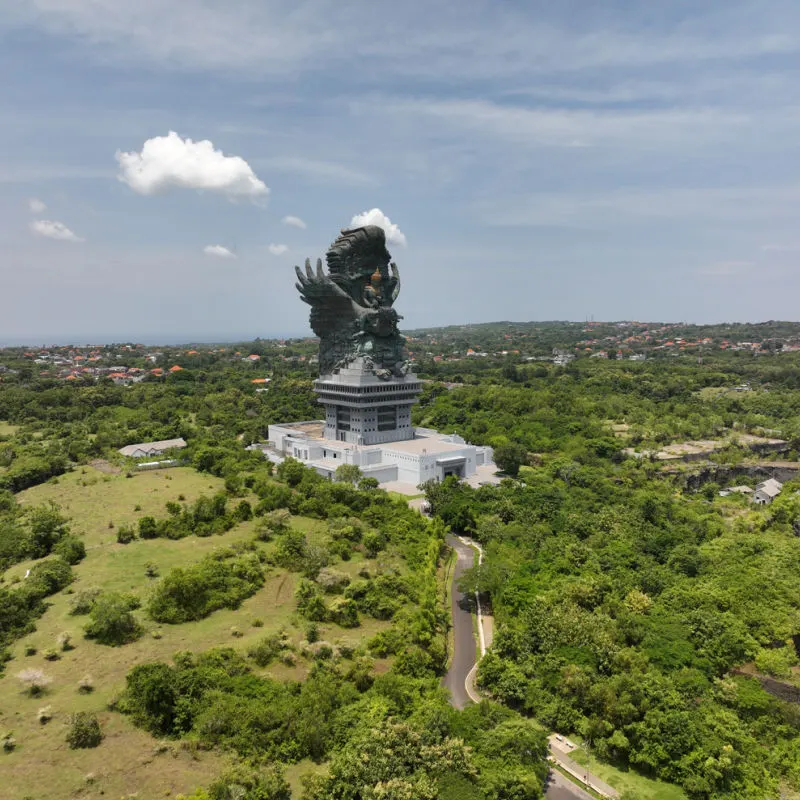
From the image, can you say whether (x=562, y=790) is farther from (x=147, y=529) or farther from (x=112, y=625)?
(x=147, y=529)

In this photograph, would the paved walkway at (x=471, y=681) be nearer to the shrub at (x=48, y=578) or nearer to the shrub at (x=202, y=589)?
the shrub at (x=202, y=589)

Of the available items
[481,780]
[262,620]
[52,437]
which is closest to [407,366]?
[262,620]

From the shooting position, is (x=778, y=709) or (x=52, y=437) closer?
(x=778, y=709)

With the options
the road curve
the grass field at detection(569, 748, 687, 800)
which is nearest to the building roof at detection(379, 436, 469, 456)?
the road curve

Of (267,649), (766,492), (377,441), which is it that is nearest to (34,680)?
(267,649)

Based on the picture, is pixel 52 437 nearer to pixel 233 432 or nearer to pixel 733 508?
pixel 233 432

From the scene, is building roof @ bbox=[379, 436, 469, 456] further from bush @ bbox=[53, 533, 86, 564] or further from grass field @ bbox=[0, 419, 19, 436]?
grass field @ bbox=[0, 419, 19, 436]
